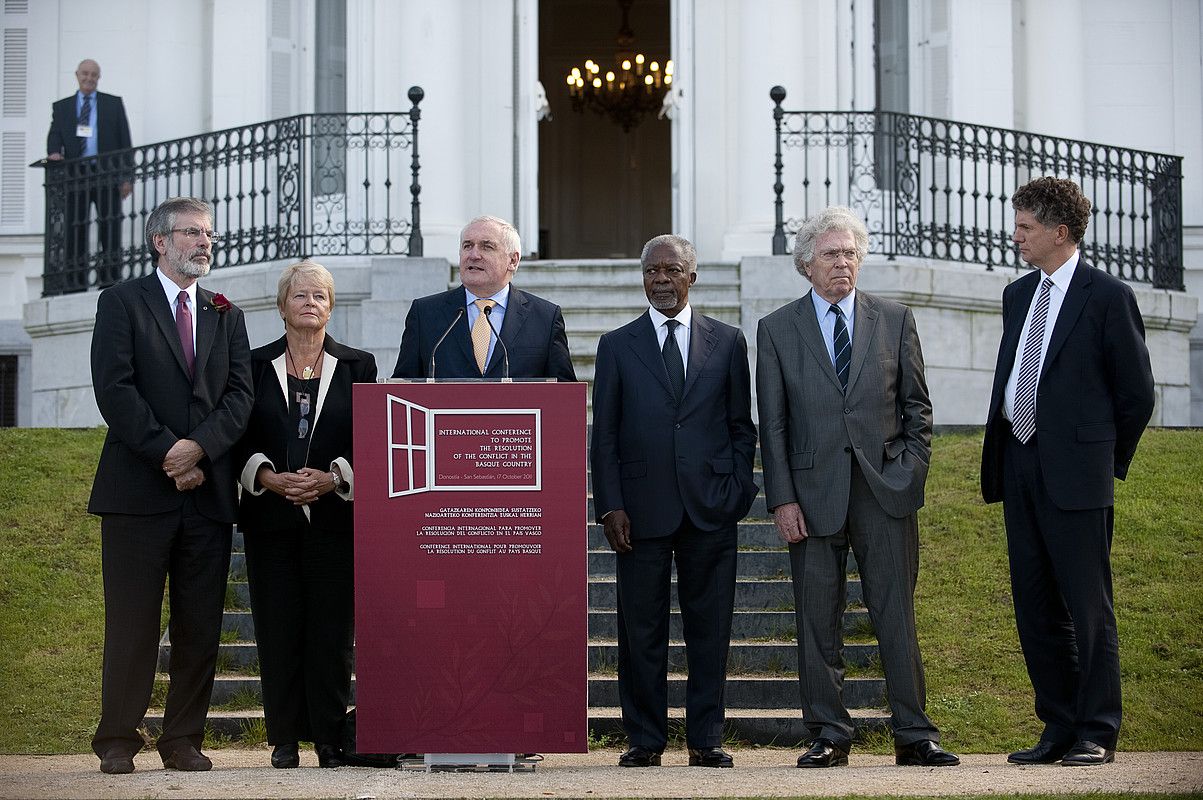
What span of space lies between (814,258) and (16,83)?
1150 centimetres

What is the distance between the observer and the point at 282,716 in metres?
6.03

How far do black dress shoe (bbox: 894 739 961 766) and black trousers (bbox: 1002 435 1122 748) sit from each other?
0.40 m

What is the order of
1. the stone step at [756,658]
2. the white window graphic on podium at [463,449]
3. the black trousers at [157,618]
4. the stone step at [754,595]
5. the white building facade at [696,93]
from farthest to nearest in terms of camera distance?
the white building facade at [696,93], the stone step at [754,595], the stone step at [756,658], the black trousers at [157,618], the white window graphic on podium at [463,449]

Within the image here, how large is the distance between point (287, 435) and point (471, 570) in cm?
108

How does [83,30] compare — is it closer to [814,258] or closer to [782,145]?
[782,145]

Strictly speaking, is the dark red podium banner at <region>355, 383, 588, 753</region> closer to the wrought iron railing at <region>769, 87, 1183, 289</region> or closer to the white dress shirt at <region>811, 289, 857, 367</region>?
the white dress shirt at <region>811, 289, 857, 367</region>

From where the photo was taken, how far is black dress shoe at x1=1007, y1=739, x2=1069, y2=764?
5.90 metres

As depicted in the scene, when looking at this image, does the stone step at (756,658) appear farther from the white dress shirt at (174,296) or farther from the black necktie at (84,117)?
the black necktie at (84,117)

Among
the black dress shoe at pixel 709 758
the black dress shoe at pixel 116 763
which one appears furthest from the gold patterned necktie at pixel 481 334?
the black dress shoe at pixel 116 763

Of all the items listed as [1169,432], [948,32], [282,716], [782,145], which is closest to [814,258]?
[282,716]

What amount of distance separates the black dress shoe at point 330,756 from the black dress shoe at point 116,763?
2.21 feet

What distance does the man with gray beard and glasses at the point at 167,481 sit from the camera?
5.84 meters

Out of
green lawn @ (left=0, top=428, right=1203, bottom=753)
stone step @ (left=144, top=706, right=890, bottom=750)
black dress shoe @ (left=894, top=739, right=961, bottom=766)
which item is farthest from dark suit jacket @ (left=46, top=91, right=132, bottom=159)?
black dress shoe @ (left=894, top=739, right=961, bottom=766)

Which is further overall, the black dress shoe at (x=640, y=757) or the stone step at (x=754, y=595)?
the stone step at (x=754, y=595)
